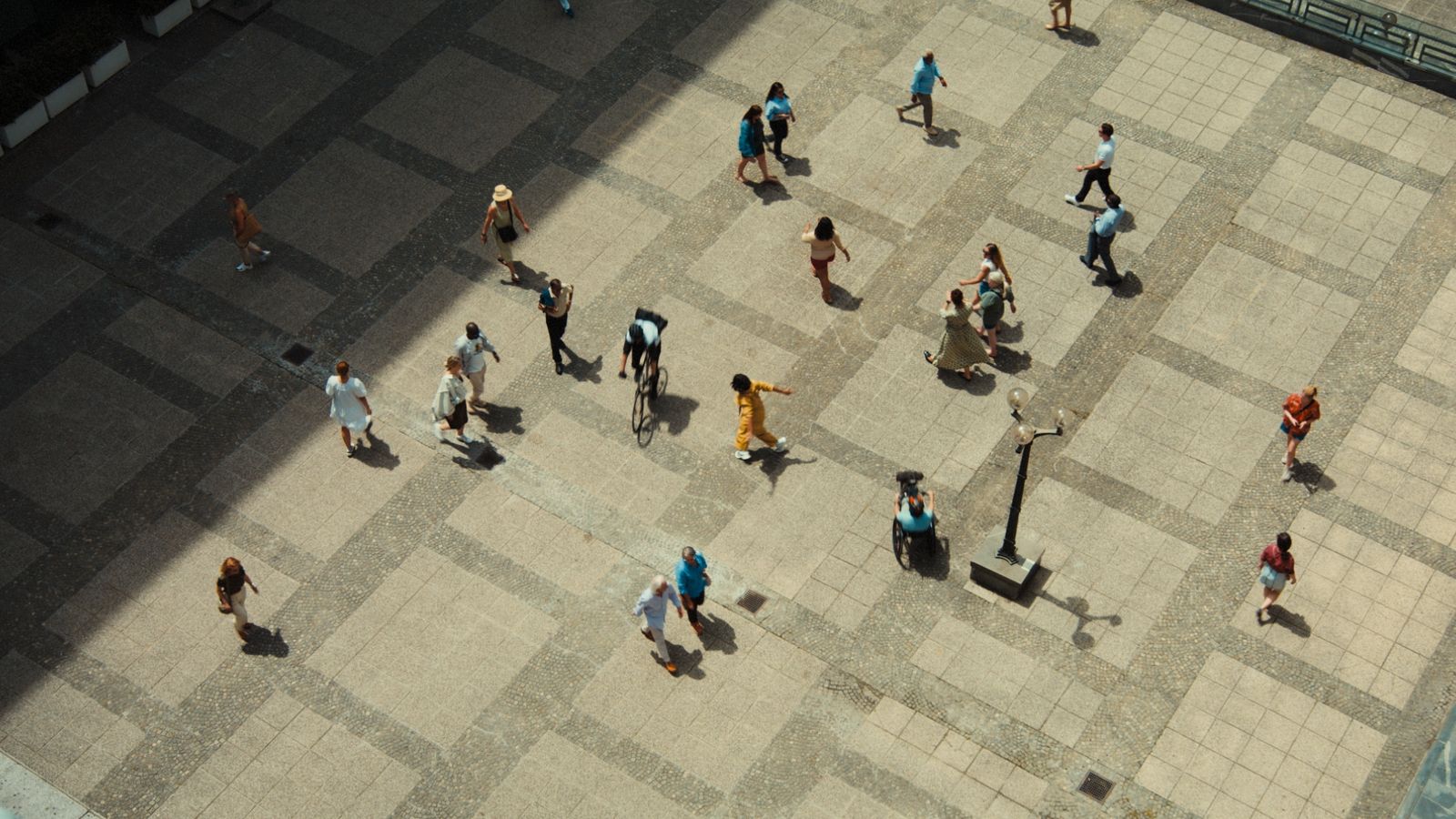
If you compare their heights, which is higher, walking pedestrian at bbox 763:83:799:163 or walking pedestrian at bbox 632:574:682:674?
walking pedestrian at bbox 763:83:799:163

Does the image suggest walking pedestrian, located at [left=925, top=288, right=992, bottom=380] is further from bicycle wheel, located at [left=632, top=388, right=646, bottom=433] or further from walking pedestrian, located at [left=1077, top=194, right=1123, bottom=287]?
bicycle wheel, located at [left=632, top=388, right=646, bottom=433]

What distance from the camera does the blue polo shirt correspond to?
27766 mm

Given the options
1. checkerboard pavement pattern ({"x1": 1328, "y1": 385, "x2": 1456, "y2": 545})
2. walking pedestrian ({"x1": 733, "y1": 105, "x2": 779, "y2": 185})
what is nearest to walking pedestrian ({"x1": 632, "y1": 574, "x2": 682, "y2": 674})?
walking pedestrian ({"x1": 733, "y1": 105, "x2": 779, "y2": 185})

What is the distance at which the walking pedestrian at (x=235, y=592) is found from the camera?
21.2m

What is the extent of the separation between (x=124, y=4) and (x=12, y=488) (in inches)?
424

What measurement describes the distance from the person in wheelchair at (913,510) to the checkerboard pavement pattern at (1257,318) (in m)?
5.62

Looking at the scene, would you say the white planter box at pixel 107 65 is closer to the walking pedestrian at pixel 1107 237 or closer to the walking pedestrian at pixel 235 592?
the walking pedestrian at pixel 235 592

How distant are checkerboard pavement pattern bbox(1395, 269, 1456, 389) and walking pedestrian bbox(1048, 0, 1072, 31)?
8173 millimetres

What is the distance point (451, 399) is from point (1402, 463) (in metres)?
13.1

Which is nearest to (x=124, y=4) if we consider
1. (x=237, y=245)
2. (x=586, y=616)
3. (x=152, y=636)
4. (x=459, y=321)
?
(x=237, y=245)

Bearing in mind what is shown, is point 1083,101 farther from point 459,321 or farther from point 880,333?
point 459,321

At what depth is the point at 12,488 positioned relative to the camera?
947 inches

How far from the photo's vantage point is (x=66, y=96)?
2941 cm

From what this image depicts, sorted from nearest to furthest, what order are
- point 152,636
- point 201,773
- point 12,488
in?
point 201,773, point 152,636, point 12,488
